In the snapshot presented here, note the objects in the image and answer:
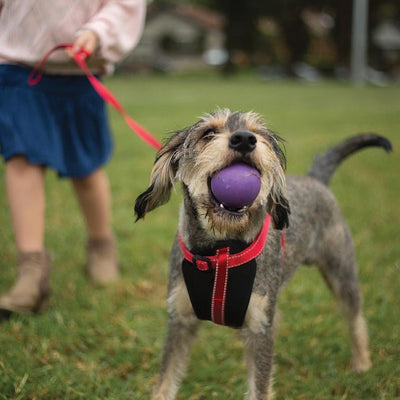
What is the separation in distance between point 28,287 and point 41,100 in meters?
1.36

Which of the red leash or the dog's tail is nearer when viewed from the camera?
the red leash

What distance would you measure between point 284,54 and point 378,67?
12.1 meters

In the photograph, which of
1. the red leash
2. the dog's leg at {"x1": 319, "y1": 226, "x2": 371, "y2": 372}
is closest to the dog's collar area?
the red leash

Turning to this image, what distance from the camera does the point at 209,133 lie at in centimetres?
254

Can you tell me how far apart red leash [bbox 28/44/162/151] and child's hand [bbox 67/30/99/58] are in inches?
1.3

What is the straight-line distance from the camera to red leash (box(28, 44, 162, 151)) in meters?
3.22

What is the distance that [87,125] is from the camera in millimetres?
4047

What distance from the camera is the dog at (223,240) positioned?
2430 millimetres

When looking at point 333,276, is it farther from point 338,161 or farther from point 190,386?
point 190,386

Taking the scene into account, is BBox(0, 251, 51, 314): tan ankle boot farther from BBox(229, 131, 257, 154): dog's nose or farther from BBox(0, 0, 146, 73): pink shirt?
BBox(229, 131, 257, 154): dog's nose

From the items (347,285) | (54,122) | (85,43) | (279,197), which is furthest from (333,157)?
(54,122)

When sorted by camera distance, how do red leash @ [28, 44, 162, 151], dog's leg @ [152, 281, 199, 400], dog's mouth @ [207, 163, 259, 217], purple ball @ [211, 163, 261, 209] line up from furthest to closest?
red leash @ [28, 44, 162, 151] < dog's leg @ [152, 281, 199, 400] < dog's mouth @ [207, 163, 259, 217] < purple ball @ [211, 163, 261, 209]

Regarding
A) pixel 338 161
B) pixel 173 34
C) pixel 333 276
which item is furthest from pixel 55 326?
pixel 173 34

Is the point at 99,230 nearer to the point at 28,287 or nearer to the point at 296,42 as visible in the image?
the point at 28,287
